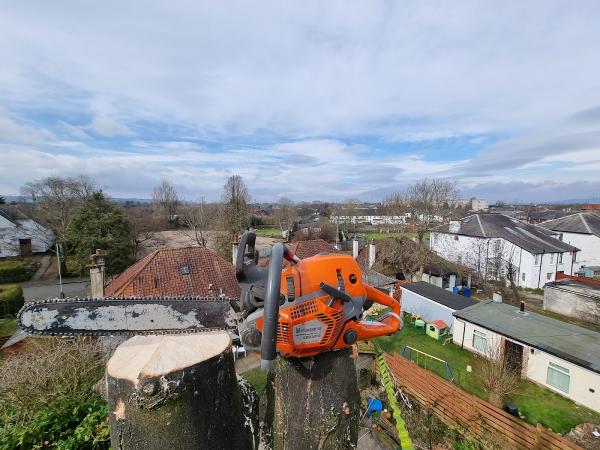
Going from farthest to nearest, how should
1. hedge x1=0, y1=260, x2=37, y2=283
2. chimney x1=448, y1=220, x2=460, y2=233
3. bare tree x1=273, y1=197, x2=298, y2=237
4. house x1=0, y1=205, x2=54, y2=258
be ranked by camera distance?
bare tree x1=273, y1=197, x2=298, y2=237 → house x1=0, y1=205, x2=54, y2=258 → chimney x1=448, y1=220, x2=460, y2=233 → hedge x1=0, y1=260, x2=37, y2=283

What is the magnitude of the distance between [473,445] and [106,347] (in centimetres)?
809

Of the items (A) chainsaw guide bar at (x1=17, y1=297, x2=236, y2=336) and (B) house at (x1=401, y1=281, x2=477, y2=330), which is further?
(B) house at (x1=401, y1=281, x2=477, y2=330)

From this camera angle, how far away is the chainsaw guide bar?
217 cm

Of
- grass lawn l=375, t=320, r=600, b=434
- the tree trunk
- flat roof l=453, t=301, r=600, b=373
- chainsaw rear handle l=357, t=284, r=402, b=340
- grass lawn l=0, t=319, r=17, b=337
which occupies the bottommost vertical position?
grass lawn l=375, t=320, r=600, b=434

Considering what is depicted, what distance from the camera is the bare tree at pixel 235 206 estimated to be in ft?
92.3

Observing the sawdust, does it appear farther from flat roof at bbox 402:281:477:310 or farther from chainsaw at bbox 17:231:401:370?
flat roof at bbox 402:281:477:310

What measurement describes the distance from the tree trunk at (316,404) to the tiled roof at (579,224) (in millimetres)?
40749

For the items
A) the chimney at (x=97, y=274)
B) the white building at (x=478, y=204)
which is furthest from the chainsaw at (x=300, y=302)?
the white building at (x=478, y=204)

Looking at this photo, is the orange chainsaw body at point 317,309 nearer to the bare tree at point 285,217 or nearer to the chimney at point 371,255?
the chimney at point 371,255

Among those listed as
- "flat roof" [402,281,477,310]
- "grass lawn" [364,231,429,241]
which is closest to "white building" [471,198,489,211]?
"grass lawn" [364,231,429,241]


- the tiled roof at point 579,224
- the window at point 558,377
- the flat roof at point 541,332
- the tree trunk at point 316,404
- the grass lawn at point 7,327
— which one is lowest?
the grass lawn at point 7,327

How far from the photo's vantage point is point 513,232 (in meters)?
26.3

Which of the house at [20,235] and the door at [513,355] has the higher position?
the house at [20,235]

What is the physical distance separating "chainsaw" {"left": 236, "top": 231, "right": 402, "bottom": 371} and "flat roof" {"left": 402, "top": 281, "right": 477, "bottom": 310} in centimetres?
1481
